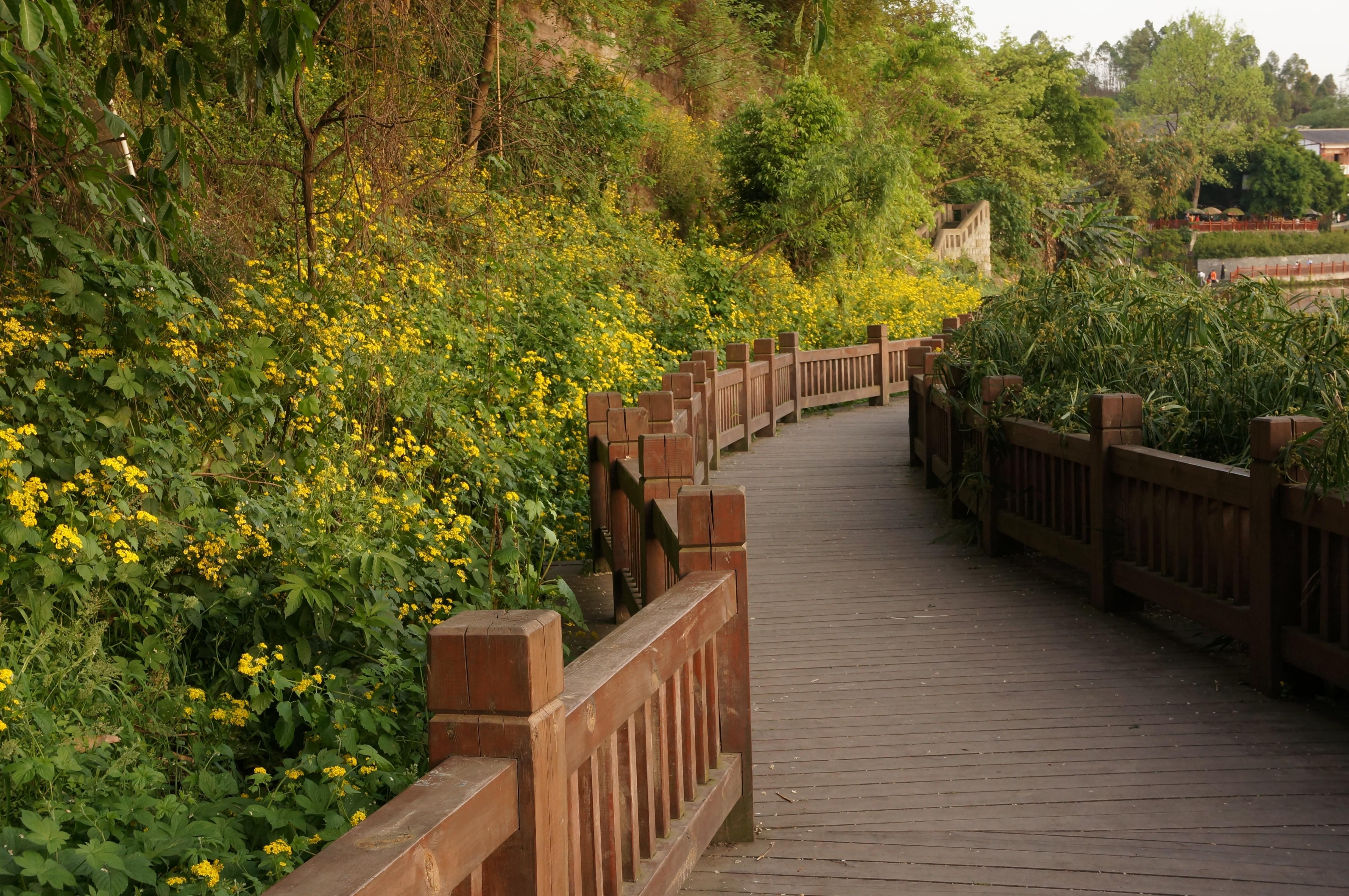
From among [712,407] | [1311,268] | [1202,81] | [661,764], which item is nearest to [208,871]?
[661,764]

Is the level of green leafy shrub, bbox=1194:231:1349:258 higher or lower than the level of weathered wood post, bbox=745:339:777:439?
higher

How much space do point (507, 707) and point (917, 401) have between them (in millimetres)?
8870

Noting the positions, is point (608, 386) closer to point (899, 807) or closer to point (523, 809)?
point (899, 807)

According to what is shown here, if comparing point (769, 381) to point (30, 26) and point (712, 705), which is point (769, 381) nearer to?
point (712, 705)

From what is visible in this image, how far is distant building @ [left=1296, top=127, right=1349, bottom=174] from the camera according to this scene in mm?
101938

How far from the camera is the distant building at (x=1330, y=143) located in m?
102

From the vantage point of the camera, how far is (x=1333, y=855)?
3281mm

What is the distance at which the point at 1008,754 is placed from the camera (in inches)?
163

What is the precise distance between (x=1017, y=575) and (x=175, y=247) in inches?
194

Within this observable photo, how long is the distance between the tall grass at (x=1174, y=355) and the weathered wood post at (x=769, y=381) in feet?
15.8

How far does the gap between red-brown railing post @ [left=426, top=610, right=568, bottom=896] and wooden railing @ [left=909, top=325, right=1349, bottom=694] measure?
131 inches

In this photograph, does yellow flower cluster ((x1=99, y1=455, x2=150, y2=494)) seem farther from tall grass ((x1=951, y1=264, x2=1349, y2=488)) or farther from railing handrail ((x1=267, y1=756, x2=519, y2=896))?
tall grass ((x1=951, y1=264, x2=1349, y2=488))

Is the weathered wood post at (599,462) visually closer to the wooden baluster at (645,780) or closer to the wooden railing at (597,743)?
the wooden railing at (597,743)

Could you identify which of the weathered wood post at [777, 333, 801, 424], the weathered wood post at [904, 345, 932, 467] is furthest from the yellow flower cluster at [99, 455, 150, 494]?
the weathered wood post at [777, 333, 801, 424]
